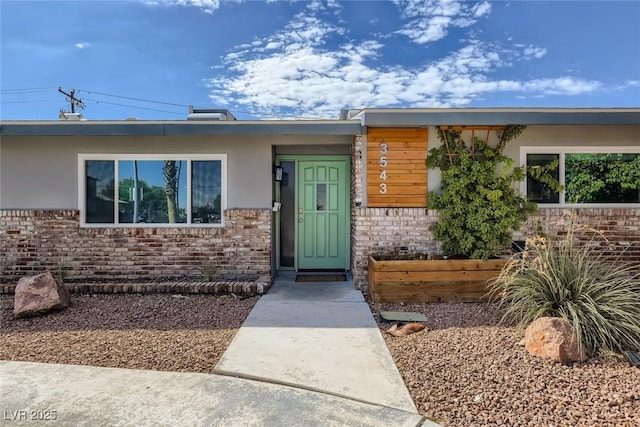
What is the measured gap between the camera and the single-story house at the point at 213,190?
6051mm

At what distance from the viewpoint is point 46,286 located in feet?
15.8

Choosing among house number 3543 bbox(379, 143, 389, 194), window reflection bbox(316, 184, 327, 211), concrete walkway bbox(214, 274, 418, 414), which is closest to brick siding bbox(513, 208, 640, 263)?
house number 3543 bbox(379, 143, 389, 194)

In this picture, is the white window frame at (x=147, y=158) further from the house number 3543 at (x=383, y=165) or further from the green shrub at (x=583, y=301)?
the green shrub at (x=583, y=301)

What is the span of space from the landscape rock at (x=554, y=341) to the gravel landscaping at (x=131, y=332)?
9.63 feet

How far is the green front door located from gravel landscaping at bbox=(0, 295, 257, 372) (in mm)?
2262

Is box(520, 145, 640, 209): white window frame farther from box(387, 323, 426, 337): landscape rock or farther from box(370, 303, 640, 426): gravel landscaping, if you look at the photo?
box(387, 323, 426, 337): landscape rock

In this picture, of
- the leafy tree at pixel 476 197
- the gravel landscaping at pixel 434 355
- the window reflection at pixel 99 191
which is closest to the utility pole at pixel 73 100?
the window reflection at pixel 99 191

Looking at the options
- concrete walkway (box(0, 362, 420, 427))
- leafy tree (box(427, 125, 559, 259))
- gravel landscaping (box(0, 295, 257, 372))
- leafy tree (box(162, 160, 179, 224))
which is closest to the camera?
concrete walkway (box(0, 362, 420, 427))

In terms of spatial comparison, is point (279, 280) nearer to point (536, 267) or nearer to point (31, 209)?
point (536, 267)

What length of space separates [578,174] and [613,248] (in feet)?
4.38

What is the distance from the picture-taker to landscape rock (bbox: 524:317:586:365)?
10.6ft

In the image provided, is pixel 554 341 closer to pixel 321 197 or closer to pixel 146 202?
pixel 321 197

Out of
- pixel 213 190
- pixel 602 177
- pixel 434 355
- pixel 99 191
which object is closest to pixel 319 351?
pixel 434 355

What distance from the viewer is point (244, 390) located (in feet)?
9.36
